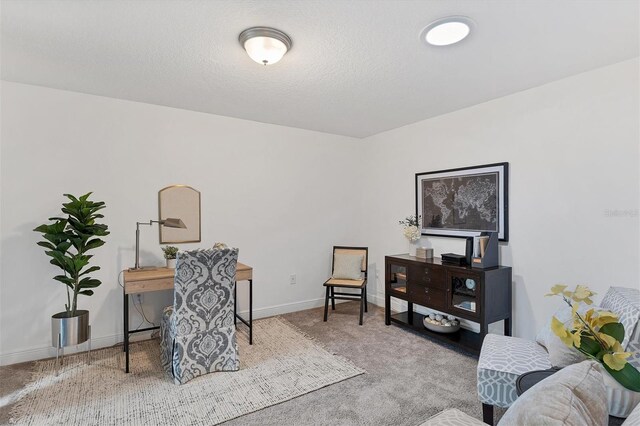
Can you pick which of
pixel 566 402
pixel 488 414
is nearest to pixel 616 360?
pixel 566 402

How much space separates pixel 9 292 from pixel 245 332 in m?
2.12

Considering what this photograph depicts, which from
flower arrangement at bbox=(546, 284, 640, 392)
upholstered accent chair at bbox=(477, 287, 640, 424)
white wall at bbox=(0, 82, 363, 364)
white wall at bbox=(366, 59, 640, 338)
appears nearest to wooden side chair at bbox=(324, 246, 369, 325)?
white wall at bbox=(0, 82, 363, 364)

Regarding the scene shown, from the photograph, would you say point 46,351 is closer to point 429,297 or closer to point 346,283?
point 346,283

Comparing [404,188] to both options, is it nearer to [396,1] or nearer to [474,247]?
[474,247]

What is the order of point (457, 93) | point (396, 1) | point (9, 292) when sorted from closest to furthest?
1. point (396, 1)
2. point (9, 292)
3. point (457, 93)

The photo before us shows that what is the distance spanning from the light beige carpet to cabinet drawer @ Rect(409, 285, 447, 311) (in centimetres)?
107

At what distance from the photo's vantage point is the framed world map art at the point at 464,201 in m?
3.12

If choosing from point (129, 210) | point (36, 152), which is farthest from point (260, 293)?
point (36, 152)

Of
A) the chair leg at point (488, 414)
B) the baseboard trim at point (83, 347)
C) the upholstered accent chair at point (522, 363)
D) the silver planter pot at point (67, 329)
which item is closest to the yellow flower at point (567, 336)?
the upholstered accent chair at point (522, 363)

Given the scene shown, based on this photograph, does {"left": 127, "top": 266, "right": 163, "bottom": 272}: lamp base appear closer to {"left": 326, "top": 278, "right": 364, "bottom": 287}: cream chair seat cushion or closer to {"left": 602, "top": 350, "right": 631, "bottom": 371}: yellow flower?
{"left": 326, "top": 278, "right": 364, "bottom": 287}: cream chair seat cushion

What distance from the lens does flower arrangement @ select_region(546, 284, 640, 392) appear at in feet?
3.02

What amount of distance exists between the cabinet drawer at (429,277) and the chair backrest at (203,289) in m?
1.92

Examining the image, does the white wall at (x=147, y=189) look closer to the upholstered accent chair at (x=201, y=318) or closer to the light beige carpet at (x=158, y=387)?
the light beige carpet at (x=158, y=387)

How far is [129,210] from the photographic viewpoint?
3.27 m
